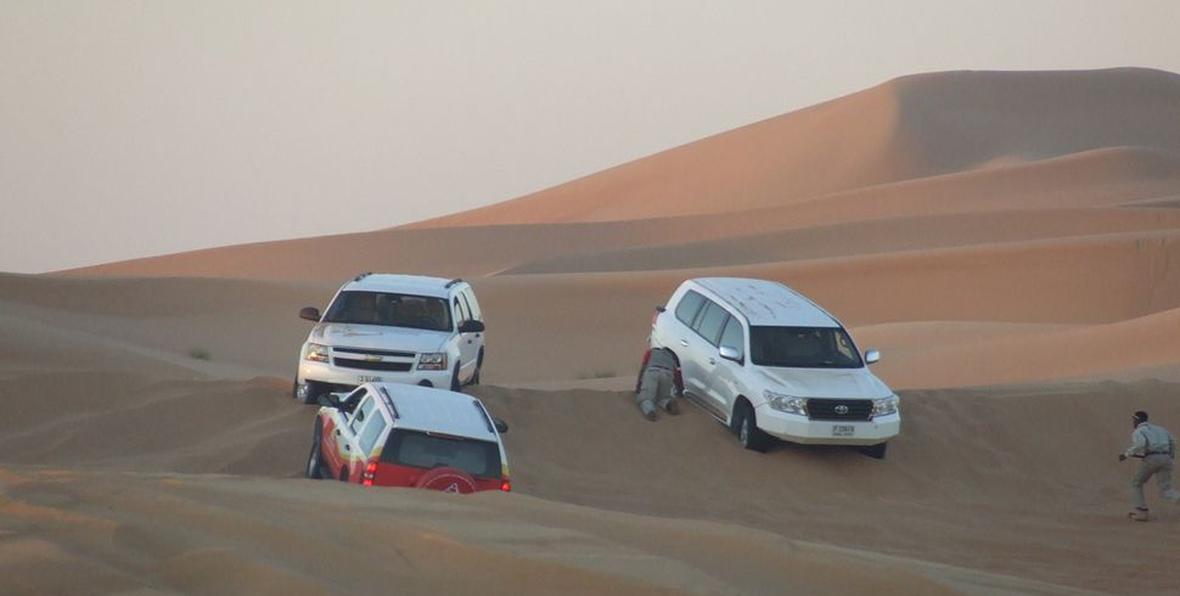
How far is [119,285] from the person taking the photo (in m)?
41.6

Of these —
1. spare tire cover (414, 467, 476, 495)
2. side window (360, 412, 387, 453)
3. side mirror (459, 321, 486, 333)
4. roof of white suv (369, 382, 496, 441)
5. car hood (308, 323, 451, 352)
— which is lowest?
spare tire cover (414, 467, 476, 495)

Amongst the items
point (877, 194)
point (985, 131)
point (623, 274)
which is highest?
point (985, 131)

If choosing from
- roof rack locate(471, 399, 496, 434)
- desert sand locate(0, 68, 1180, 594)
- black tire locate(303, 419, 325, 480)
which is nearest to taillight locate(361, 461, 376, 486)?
desert sand locate(0, 68, 1180, 594)

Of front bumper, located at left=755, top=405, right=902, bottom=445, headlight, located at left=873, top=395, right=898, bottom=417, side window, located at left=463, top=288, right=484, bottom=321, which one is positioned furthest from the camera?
side window, located at left=463, top=288, right=484, bottom=321

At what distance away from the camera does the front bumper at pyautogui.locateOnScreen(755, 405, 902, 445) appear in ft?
56.7

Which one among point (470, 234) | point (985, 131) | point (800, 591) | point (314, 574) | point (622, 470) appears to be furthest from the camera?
point (985, 131)

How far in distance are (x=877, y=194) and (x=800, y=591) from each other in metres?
70.5

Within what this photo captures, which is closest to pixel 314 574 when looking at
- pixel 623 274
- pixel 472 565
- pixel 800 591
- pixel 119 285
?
pixel 472 565

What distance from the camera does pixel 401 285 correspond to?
19672 mm

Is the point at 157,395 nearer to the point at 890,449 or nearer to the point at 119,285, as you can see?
the point at 890,449

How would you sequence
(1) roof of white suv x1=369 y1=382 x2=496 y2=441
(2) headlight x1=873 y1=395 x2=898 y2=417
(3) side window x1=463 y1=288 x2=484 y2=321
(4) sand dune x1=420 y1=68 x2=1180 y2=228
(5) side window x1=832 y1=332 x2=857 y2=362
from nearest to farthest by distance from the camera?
(1) roof of white suv x1=369 y1=382 x2=496 y2=441 → (2) headlight x1=873 y1=395 x2=898 y2=417 → (5) side window x1=832 y1=332 x2=857 y2=362 → (3) side window x1=463 y1=288 x2=484 y2=321 → (4) sand dune x1=420 y1=68 x2=1180 y2=228

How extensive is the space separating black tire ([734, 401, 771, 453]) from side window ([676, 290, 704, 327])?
2.27 metres

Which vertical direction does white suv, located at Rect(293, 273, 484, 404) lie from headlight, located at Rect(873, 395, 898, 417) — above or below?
above

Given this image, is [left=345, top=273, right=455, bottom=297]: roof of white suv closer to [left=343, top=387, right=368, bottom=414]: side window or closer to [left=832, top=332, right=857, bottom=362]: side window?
[left=343, top=387, right=368, bottom=414]: side window
